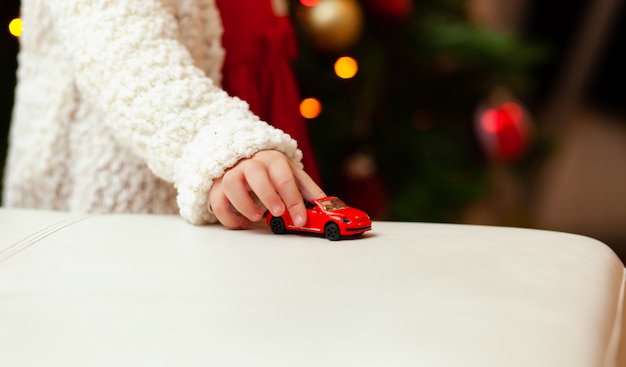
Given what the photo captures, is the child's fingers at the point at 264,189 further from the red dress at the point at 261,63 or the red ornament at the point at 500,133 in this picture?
the red ornament at the point at 500,133

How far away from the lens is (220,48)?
28.0 inches

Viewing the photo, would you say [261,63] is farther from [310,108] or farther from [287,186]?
[310,108]

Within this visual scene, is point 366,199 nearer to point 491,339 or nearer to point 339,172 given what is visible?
point 339,172

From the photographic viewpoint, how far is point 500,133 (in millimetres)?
1708

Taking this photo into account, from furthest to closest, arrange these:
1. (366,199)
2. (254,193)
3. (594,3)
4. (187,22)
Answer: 1. (594,3)
2. (366,199)
3. (187,22)
4. (254,193)

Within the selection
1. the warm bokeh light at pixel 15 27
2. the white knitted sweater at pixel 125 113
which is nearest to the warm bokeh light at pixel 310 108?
the warm bokeh light at pixel 15 27

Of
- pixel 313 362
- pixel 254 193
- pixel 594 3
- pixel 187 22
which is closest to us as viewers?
pixel 313 362

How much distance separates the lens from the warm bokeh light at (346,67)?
4.37 ft

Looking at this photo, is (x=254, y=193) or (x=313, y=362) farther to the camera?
(x=254, y=193)

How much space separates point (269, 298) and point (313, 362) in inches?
2.3

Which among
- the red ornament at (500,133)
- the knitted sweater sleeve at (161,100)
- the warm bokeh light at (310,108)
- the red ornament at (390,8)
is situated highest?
the red ornament at (390,8)

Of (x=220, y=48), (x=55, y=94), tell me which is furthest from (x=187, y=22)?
(x=55, y=94)

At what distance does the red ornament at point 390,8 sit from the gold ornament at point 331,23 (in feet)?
0.24

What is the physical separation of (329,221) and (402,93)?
105 centimetres
